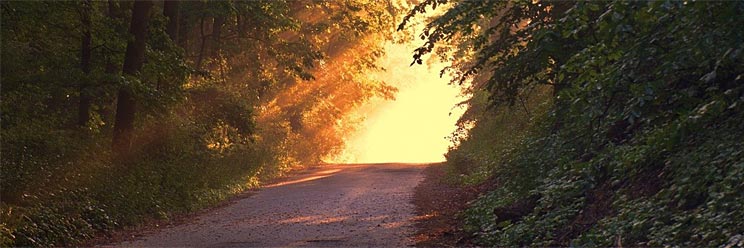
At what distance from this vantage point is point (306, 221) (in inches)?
624

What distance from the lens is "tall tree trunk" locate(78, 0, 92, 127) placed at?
1555 cm

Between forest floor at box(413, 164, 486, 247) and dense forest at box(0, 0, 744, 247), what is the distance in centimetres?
39

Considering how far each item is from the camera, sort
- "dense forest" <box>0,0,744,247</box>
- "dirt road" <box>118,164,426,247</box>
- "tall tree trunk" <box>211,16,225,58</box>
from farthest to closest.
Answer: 1. "tall tree trunk" <box>211,16,225,58</box>
2. "dirt road" <box>118,164,426,247</box>
3. "dense forest" <box>0,0,744,247</box>

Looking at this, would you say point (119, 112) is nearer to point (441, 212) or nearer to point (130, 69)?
point (130, 69)

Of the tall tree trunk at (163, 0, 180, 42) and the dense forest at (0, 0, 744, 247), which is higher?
the tall tree trunk at (163, 0, 180, 42)

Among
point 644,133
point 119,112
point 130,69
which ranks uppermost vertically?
point 130,69

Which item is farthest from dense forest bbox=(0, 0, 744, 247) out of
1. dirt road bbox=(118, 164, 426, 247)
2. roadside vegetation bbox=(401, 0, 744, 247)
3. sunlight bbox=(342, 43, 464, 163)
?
sunlight bbox=(342, 43, 464, 163)

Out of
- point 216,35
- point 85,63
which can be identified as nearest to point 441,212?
point 85,63

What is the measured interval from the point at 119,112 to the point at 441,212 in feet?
25.0

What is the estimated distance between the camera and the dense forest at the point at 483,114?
7496 mm

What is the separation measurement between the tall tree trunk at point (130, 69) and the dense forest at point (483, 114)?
5 centimetres

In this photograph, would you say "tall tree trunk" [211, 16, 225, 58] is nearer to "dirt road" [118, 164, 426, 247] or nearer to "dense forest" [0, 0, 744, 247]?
"dense forest" [0, 0, 744, 247]

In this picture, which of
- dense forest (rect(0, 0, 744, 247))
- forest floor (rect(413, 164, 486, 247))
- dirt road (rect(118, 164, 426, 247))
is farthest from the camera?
dirt road (rect(118, 164, 426, 247))

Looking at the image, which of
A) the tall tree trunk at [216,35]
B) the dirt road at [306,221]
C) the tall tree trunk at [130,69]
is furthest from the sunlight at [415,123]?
the tall tree trunk at [130,69]
